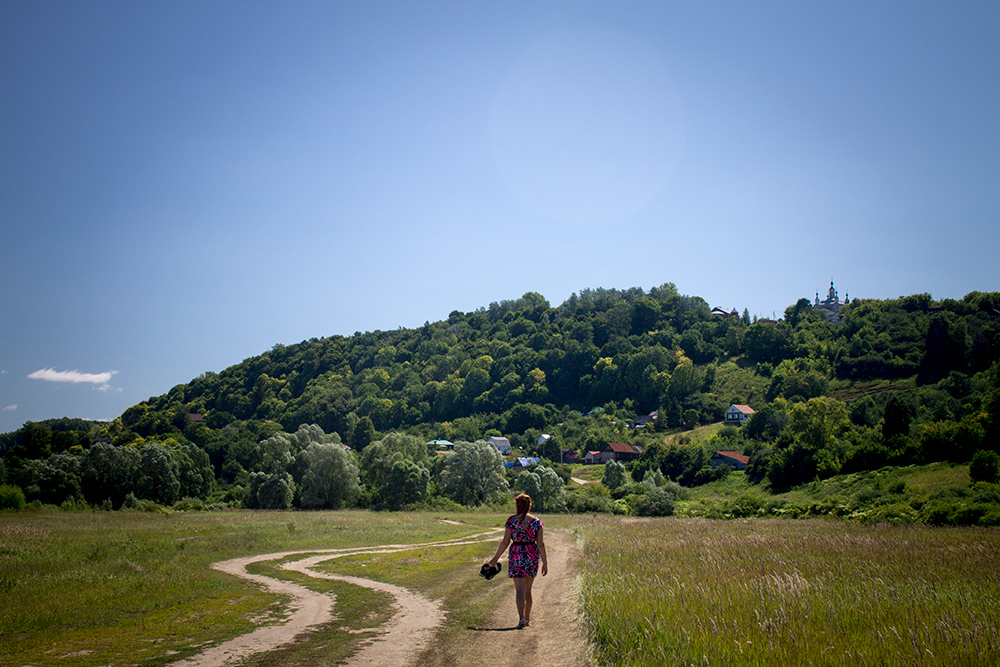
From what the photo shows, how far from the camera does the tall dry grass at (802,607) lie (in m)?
6.47

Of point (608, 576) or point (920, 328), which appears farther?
point (920, 328)

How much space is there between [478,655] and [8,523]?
108ft

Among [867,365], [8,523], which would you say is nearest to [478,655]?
[8,523]

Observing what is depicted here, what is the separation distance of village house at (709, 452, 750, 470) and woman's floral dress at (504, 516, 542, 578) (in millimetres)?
72730

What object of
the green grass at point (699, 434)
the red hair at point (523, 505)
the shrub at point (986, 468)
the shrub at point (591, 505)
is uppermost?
the red hair at point (523, 505)

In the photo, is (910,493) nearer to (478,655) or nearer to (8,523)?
(478,655)

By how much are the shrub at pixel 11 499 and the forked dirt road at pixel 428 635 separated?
3614 centimetres

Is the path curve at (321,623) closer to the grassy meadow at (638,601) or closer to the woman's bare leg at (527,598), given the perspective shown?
the grassy meadow at (638,601)

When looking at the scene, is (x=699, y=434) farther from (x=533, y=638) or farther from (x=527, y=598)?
(x=533, y=638)

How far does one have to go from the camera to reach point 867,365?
4043 inches

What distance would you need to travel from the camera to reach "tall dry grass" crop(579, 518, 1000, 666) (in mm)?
6469

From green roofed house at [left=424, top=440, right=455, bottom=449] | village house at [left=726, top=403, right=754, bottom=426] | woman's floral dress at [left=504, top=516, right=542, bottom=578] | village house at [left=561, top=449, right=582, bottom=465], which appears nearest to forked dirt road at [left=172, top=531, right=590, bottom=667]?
woman's floral dress at [left=504, top=516, right=542, bottom=578]

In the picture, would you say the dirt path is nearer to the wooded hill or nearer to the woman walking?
the woman walking

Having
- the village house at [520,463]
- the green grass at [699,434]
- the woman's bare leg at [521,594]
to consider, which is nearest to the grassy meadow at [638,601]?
the woman's bare leg at [521,594]
